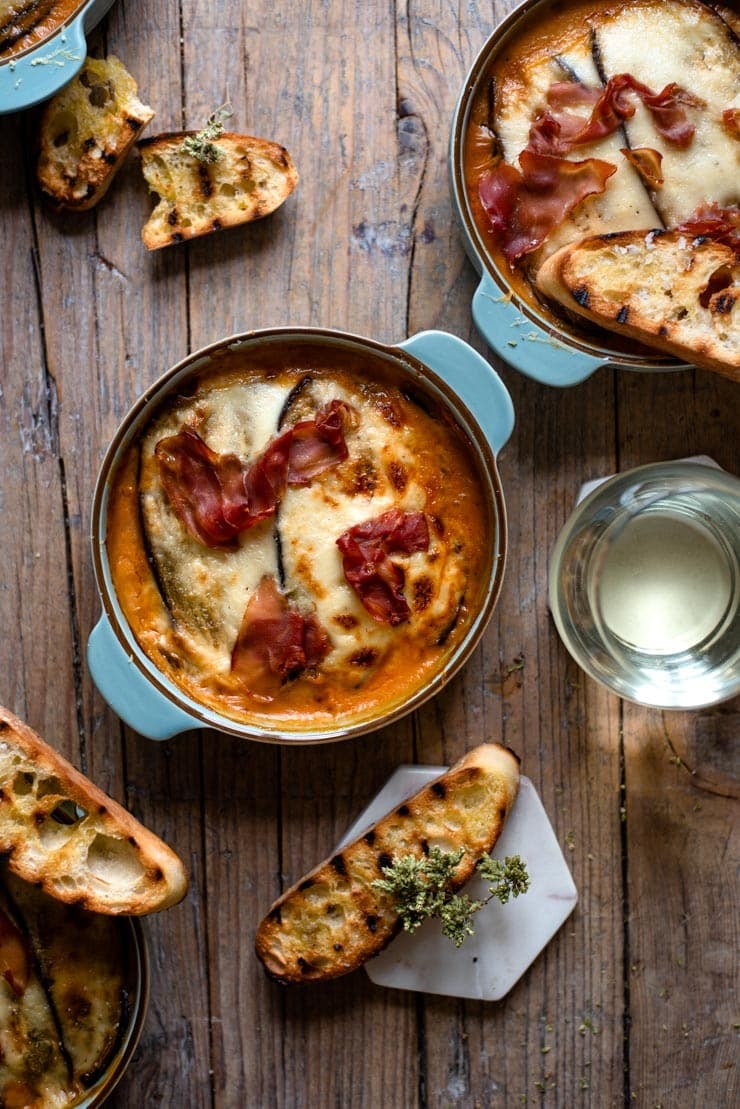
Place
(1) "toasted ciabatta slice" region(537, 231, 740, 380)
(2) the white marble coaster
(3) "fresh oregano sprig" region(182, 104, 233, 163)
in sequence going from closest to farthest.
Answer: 1. (1) "toasted ciabatta slice" region(537, 231, 740, 380)
2. (3) "fresh oregano sprig" region(182, 104, 233, 163)
3. (2) the white marble coaster

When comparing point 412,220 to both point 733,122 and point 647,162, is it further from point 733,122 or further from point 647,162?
point 733,122

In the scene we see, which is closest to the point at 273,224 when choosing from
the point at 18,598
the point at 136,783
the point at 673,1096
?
the point at 18,598

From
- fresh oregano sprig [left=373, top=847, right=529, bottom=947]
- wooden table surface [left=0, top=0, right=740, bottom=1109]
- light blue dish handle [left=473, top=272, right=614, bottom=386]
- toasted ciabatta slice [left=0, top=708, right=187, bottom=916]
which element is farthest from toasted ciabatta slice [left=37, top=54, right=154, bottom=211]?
fresh oregano sprig [left=373, top=847, right=529, bottom=947]

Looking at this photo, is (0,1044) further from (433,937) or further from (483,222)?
(483,222)

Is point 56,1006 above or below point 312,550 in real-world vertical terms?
below

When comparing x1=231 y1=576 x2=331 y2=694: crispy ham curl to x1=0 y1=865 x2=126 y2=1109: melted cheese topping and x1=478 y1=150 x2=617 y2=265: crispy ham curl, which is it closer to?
x1=0 y1=865 x2=126 y2=1109: melted cheese topping

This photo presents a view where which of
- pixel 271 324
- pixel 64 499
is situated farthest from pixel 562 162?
pixel 64 499

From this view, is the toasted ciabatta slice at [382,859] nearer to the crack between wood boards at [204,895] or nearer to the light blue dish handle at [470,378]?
the crack between wood boards at [204,895]

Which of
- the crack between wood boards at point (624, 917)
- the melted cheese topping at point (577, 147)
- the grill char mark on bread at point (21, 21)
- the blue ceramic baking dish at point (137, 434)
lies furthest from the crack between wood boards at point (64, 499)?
the crack between wood boards at point (624, 917)
